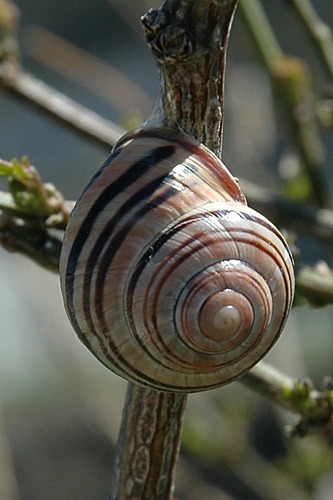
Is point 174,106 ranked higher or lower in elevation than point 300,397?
higher

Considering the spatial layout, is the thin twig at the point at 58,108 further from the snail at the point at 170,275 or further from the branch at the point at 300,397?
the snail at the point at 170,275

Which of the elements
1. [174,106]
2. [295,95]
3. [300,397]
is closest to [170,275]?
[174,106]

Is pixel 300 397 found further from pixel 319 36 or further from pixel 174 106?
pixel 319 36

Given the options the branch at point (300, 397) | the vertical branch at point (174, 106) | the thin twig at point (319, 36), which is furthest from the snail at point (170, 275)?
the thin twig at point (319, 36)

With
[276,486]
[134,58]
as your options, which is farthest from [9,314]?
[134,58]

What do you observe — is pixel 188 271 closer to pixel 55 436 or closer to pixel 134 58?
pixel 55 436

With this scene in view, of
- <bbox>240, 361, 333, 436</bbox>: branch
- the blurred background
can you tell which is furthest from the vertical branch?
the blurred background

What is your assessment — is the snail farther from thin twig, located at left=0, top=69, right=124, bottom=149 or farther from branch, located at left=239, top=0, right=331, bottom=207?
branch, located at left=239, top=0, right=331, bottom=207

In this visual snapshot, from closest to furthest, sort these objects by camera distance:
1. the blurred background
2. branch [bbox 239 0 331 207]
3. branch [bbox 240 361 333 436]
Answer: branch [bbox 240 361 333 436] → branch [bbox 239 0 331 207] → the blurred background
